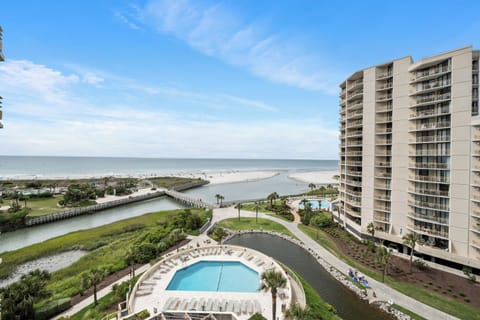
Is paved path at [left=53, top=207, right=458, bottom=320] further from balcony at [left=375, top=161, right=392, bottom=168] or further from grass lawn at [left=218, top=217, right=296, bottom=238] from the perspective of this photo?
balcony at [left=375, top=161, right=392, bottom=168]

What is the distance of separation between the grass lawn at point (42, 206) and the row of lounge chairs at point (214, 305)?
51371mm

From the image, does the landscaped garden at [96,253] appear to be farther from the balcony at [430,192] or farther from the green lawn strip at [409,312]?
the balcony at [430,192]

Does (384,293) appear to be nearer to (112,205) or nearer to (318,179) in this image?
(112,205)

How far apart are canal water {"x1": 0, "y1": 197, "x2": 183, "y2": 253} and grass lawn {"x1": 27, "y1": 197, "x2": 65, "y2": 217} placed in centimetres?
553

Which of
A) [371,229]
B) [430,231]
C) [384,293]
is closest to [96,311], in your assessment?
[384,293]

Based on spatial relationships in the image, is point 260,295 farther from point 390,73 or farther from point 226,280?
point 390,73

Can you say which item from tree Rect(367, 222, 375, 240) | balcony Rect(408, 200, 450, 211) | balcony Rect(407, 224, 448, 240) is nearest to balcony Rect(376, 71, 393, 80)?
balcony Rect(408, 200, 450, 211)

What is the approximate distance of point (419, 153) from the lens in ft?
103

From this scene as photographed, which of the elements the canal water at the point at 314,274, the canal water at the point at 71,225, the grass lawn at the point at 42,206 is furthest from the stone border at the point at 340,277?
the grass lawn at the point at 42,206

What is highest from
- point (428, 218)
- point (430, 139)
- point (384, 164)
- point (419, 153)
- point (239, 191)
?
point (430, 139)

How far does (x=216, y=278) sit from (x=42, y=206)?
201 feet

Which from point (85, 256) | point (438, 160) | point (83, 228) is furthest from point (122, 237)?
point (438, 160)

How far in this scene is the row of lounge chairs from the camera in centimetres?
Result: 1992

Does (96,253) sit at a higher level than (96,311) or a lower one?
lower
